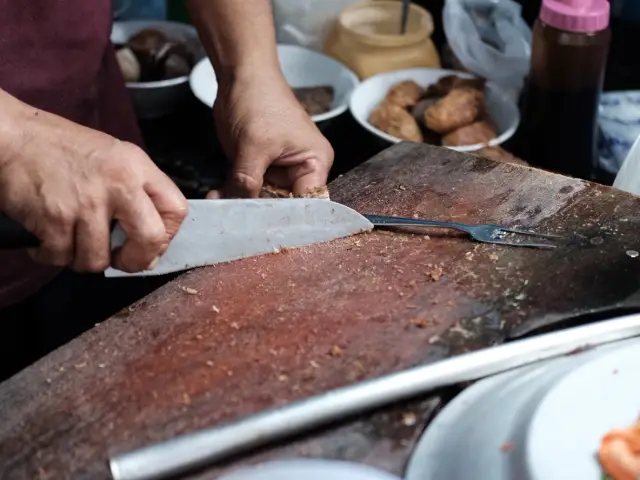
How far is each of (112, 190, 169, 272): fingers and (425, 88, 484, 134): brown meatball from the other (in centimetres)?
60

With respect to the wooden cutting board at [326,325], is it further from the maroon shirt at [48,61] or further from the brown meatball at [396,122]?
the brown meatball at [396,122]

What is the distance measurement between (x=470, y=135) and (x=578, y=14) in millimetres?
218

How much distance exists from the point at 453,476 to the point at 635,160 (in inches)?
20.1

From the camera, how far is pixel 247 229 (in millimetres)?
730

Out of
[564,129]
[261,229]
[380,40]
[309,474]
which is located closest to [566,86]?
[564,129]

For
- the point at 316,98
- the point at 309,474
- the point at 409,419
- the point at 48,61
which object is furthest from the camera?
the point at 316,98

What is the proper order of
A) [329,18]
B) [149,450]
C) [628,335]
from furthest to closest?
[329,18]
[628,335]
[149,450]

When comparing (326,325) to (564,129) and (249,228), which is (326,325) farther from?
(564,129)

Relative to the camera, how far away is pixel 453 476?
519mm

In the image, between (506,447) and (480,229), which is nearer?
(506,447)

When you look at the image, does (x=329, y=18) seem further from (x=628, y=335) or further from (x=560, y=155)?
(x=628, y=335)

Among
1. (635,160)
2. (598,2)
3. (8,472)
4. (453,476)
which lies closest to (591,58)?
(598,2)

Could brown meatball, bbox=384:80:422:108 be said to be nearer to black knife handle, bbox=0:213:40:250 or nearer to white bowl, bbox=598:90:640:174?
white bowl, bbox=598:90:640:174

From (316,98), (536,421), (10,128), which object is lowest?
(316,98)
